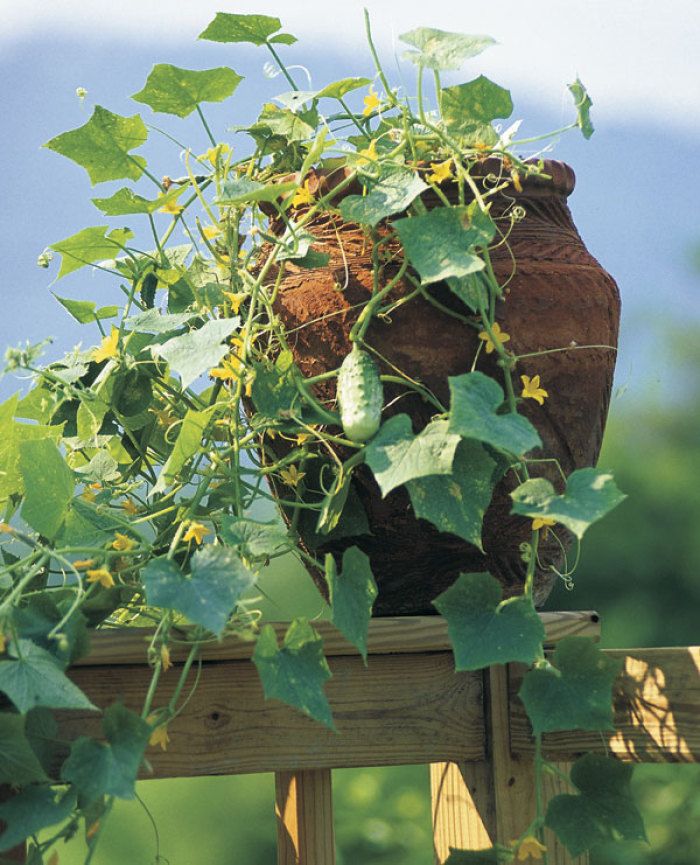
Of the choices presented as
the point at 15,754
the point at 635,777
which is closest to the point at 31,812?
the point at 15,754

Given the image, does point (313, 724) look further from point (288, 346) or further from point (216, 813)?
point (216, 813)

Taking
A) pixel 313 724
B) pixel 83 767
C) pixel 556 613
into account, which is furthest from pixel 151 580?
pixel 556 613

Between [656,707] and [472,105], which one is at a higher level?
[472,105]

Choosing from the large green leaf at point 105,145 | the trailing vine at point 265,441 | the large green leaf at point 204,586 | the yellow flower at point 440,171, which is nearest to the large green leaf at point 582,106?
the trailing vine at point 265,441

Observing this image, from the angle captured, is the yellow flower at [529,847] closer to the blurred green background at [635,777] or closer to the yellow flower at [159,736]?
the yellow flower at [159,736]

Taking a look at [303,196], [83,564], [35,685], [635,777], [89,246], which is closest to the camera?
[35,685]

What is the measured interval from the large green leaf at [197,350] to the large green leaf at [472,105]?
0.80ft

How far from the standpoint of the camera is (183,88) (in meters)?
0.88

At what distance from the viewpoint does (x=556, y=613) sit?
88 cm

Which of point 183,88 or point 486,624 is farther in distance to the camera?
point 183,88

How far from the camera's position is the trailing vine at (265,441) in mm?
683

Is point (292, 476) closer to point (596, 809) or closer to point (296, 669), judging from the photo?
point (296, 669)

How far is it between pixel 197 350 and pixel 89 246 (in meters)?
0.27

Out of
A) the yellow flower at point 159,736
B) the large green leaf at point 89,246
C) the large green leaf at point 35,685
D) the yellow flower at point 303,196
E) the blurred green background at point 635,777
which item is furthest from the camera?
the blurred green background at point 635,777
